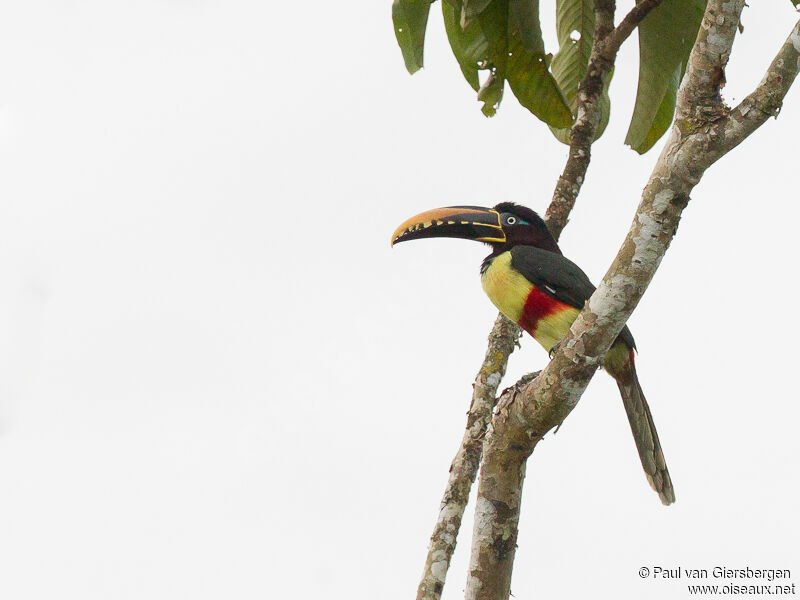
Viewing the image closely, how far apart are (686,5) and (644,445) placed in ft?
7.96

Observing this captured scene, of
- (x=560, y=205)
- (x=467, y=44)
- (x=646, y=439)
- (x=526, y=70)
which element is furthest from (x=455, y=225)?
(x=646, y=439)

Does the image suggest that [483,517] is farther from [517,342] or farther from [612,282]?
[517,342]

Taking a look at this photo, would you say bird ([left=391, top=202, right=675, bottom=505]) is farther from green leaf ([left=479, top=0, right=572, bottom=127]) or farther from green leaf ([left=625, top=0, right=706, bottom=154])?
green leaf ([left=625, top=0, right=706, bottom=154])

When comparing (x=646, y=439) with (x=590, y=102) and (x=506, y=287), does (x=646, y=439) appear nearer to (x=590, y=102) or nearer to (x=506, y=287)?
(x=506, y=287)

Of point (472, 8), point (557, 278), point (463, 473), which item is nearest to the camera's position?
point (463, 473)

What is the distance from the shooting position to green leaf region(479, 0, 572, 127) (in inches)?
203

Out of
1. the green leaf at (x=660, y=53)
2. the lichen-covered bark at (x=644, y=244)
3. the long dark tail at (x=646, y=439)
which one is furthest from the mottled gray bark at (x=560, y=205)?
the lichen-covered bark at (x=644, y=244)

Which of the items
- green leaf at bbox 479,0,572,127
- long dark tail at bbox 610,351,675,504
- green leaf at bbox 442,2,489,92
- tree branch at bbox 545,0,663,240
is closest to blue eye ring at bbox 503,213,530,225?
tree branch at bbox 545,0,663,240

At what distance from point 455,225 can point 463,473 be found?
152cm

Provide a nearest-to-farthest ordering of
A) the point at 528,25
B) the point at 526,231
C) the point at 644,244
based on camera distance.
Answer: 1. the point at 644,244
2. the point at 528,25
3. the point at 526,231

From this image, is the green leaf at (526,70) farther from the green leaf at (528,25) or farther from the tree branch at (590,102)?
the tree branch at (590,102)

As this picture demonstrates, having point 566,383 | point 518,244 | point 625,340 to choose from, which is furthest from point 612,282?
point 518,244

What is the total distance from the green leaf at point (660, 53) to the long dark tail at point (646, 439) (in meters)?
1.46

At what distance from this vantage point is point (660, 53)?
17.5 feet
